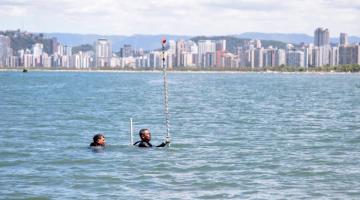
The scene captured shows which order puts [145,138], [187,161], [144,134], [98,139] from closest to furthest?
[187,161] → [98,139] → [144,134] → [145,138]

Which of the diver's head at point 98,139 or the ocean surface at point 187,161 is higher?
the diver's head at point 98,139

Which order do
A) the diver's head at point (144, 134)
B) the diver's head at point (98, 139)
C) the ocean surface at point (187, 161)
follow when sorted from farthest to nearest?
the diver's head at point (144, 134) < the diver's head at point (98, 139) < the ocean surface at point (187, 161)

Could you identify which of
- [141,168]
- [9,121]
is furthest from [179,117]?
[141,168]

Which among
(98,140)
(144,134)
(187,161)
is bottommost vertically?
(187,161)

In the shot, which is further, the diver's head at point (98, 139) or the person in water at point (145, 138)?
the person in water at point (145, 138)

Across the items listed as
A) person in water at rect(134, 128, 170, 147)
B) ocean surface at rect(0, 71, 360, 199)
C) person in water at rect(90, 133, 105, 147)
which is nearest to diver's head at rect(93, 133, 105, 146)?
person in water at rect(90, 133, 105, 147)

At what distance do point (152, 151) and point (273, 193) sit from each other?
9.28 meters

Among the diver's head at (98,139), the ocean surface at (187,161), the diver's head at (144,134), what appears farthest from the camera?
the diver's head at (144,134)

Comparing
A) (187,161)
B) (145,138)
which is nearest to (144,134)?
(145,138)

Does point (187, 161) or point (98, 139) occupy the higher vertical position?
point (98, 139)

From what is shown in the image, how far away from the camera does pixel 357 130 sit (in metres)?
40.3

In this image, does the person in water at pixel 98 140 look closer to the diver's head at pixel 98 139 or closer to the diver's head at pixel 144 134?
the diver's head at pixel 98 139

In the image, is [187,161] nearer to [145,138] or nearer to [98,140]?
[145,138]

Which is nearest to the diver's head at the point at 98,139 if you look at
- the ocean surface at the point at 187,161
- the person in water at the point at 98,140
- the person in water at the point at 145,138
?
the person in water at the point at 98,140
